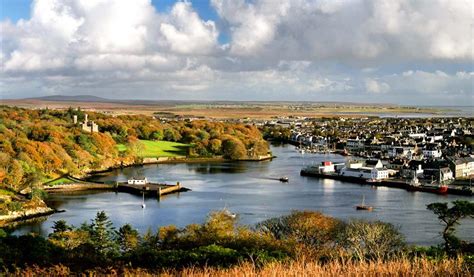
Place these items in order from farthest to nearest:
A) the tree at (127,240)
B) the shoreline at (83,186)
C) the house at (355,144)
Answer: the house at (355,144), the shoreline at (83,186), the tree at (127,240)

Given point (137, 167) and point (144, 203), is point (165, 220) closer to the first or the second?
point (144, 203)

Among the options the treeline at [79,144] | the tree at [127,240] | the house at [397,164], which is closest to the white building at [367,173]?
the house at [397,164]

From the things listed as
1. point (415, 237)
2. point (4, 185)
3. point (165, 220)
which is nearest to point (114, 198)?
point (4, 185)

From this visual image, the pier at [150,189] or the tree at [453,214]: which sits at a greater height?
the tree at [453,214]

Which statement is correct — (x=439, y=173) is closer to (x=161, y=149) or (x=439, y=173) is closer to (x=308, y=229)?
(x=308, y=229)

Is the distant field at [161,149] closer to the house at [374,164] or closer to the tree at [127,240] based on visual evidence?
the house at [374,164]

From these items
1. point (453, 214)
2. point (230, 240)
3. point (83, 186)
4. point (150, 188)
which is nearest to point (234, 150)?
point (83, 186)

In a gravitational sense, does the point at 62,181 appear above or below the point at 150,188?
below
